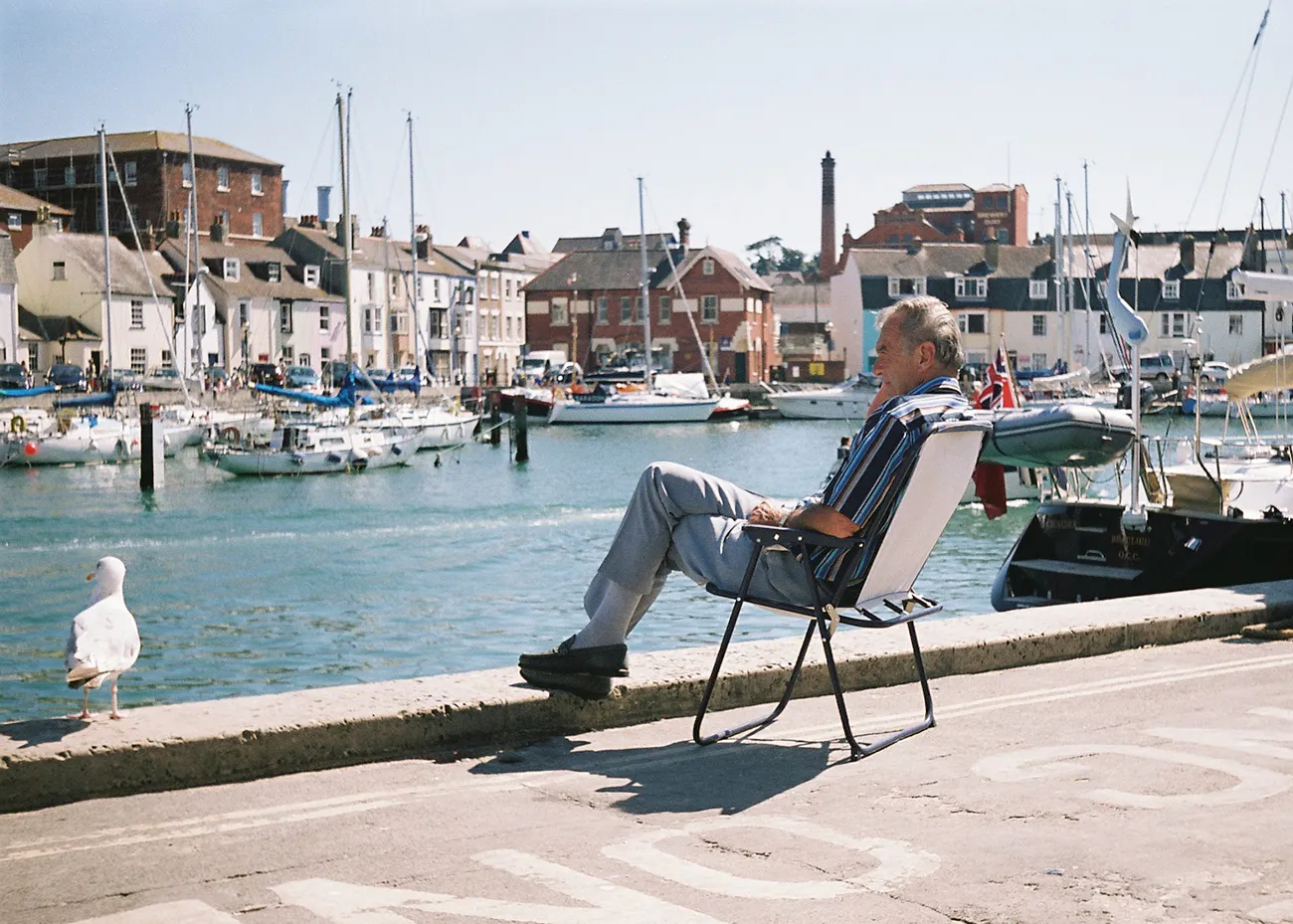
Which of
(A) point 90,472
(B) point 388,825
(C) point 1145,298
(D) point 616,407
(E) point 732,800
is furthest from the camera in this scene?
(C) point 1145,298

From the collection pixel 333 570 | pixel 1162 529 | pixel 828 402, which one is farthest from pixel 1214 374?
pixel 1162 529

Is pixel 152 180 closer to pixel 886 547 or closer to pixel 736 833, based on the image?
pixel 886 547

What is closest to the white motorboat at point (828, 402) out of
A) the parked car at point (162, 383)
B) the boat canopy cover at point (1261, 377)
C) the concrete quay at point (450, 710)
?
the parked car at point (162, 383)

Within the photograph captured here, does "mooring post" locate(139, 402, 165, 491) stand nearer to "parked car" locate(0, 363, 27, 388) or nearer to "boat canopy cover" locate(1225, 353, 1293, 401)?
"parked car" locate(0, 363, 27, 388)

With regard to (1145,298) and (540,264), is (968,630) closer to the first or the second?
(1145,298)

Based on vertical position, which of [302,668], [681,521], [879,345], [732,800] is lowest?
[302,668]

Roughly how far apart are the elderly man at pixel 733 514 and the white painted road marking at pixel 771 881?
117cm

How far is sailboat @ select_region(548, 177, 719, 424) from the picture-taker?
8512 centimetres

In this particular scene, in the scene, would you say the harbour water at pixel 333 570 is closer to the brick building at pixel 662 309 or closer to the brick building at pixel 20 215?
the brick building at pixel 20 215

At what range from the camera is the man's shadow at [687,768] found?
4723 millimetres

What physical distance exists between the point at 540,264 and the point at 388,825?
14317 cm

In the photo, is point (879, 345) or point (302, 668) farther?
point (302, 668)

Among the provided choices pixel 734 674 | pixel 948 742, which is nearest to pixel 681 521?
pixel 734 674

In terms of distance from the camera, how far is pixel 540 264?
14612 centimetres
